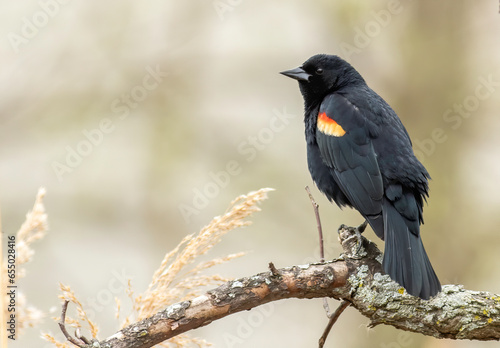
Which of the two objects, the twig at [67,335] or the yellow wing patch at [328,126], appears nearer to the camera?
the twig at [67,335]

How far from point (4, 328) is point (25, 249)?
0.70ft

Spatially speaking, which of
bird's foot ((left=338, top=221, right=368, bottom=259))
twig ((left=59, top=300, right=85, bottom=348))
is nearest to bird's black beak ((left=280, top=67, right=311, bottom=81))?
bird's foot ((left=338, top=221, right=368, bottom=259))

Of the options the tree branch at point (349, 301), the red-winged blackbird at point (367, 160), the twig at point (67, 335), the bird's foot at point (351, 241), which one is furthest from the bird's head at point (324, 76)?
the twig at point (67, 335)

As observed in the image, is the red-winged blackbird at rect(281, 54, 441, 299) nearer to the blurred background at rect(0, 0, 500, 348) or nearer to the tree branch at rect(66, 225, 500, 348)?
the tree branch at rect(66, 225, 500, 348)

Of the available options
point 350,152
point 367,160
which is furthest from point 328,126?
point 367,160

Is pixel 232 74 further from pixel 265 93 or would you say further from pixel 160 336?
pixel 160 336

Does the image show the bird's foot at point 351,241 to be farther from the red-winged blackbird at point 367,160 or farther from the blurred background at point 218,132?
the blurred background at point 218,132

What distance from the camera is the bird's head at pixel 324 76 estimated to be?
118 inches

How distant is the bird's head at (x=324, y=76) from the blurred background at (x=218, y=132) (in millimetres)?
1050

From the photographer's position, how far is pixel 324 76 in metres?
2.99

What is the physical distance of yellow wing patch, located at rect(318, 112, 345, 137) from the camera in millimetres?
2606

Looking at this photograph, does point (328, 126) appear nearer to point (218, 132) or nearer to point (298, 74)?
point (298, 74)

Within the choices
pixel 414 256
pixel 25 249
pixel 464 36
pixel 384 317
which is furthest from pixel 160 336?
pixel 464 36

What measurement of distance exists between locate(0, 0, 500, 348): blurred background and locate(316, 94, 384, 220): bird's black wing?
1355 millimetres
